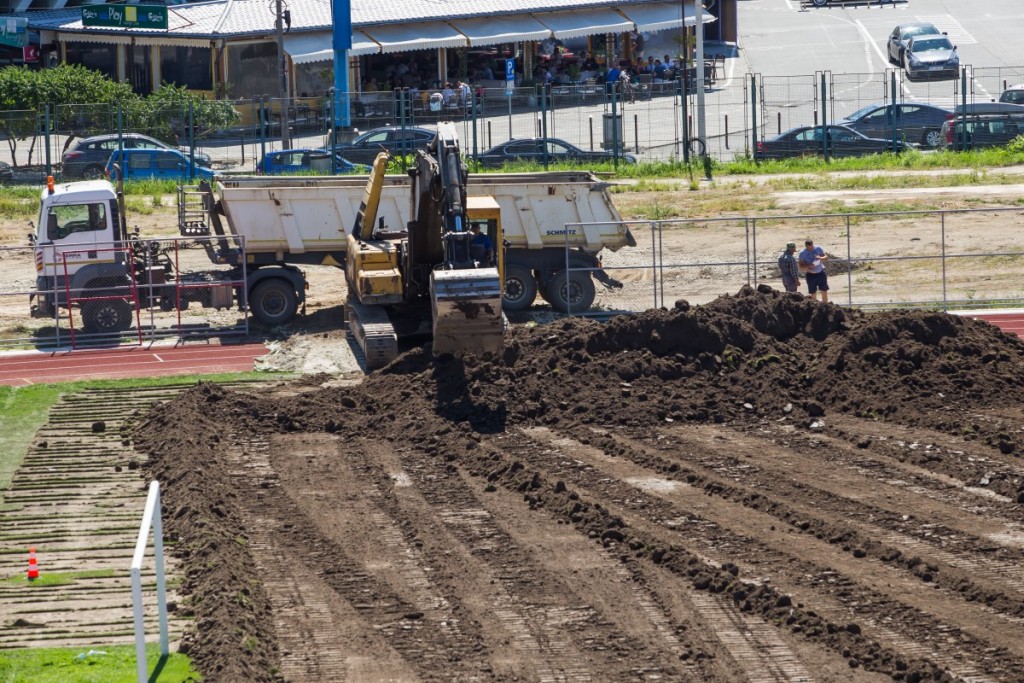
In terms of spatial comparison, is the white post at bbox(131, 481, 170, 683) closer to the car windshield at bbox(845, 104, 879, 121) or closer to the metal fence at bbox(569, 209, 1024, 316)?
the metal fence at bbox(569, 209, 1024, 316)

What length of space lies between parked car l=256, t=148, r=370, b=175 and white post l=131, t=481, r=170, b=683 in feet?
99.6

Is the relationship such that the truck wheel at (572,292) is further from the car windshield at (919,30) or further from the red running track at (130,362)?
the car windshield at (919,30)

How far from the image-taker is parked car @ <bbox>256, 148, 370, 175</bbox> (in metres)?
41.9

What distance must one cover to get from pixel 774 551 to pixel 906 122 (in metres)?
32.3

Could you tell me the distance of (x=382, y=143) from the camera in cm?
4331

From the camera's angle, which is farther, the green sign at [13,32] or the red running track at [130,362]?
the green sign at [13,32]

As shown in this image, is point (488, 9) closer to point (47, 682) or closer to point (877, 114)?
point (877, 114)

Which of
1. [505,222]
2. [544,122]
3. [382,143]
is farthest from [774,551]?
[382,143]

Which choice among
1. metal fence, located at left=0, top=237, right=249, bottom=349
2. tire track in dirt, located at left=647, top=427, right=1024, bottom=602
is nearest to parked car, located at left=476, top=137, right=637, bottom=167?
metal fence, located at left=0, top=237, right=249, bottom=349

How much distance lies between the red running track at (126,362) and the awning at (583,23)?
34574 mm

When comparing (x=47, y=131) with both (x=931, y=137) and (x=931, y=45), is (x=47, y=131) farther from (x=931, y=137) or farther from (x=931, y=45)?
(x=931, y=45)

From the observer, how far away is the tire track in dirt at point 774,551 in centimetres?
1269

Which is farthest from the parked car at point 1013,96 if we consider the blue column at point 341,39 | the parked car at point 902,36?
the blue column at point 341,39

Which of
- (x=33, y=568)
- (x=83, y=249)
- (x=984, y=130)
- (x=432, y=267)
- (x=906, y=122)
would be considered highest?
(x=906, y=122)
